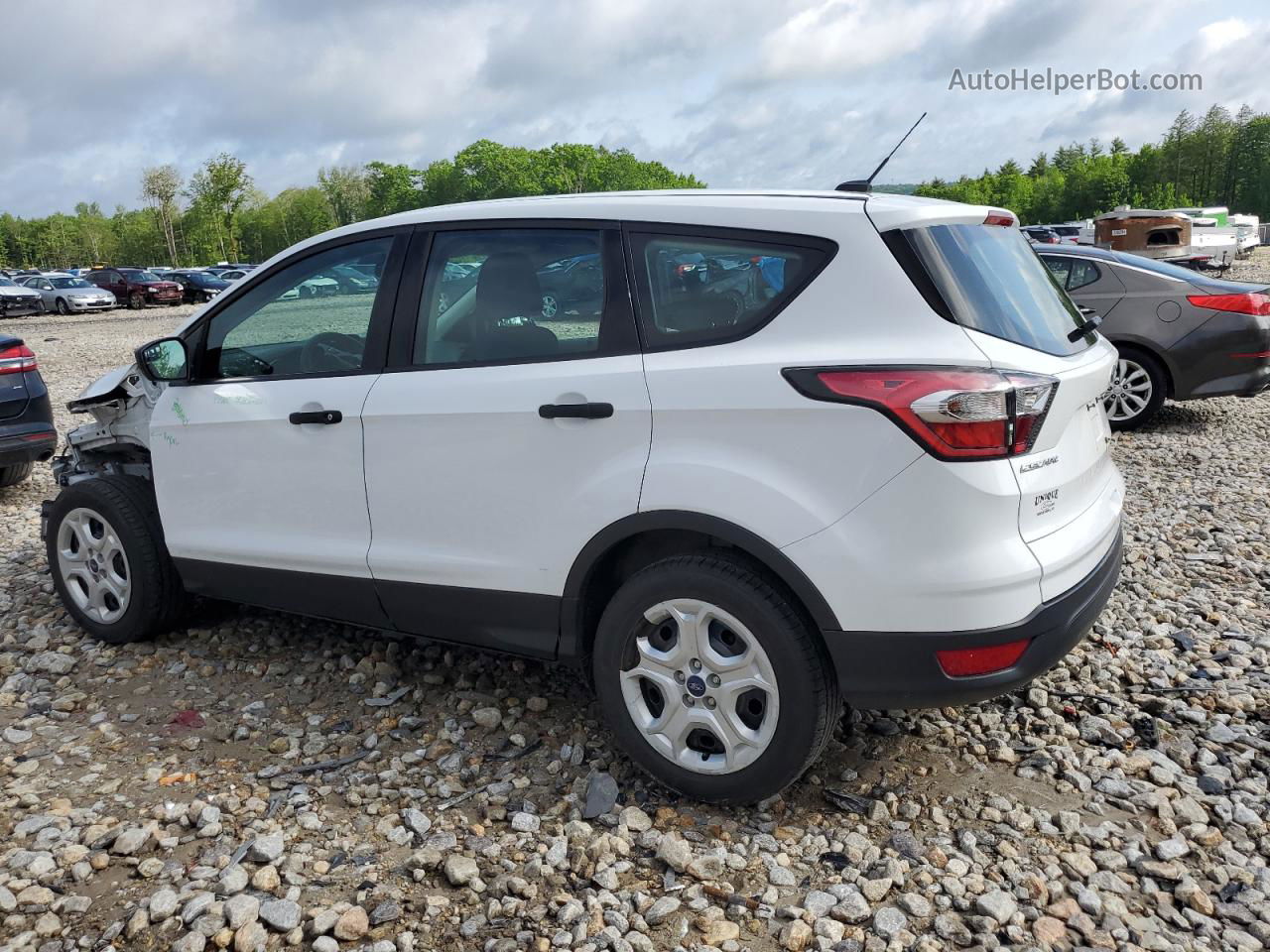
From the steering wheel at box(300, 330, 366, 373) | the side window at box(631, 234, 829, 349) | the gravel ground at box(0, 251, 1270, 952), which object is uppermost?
the side window at box(631, 234, 829, 349)

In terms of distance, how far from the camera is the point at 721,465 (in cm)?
292

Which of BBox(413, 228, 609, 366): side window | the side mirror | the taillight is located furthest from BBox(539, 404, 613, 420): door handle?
the side mirror

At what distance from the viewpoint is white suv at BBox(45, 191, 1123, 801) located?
2754mm

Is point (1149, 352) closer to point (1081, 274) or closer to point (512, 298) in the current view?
point (1081, 274)

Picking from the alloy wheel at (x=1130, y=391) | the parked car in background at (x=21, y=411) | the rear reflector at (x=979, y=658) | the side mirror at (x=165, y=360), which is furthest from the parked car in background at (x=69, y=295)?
the rear reflector at (x=979, y=658)

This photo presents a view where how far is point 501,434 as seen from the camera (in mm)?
3318

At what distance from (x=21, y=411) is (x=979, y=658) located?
683cm

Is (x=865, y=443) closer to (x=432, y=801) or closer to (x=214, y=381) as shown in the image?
(x=432, y=801)

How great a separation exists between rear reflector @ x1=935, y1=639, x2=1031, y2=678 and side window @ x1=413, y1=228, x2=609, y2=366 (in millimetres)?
1379

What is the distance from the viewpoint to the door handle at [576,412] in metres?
3.11

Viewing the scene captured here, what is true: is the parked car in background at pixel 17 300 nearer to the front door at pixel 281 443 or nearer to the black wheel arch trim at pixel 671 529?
the front door at pixel 281 443

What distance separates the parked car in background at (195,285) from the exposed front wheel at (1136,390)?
41463mm

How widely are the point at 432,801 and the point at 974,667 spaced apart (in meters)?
1.76

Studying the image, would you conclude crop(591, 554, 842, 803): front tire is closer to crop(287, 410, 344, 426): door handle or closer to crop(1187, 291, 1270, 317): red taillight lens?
crop(287, 410, 344, 426): door handle
